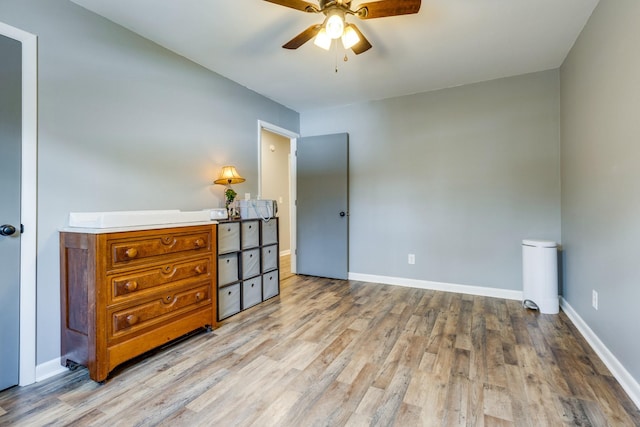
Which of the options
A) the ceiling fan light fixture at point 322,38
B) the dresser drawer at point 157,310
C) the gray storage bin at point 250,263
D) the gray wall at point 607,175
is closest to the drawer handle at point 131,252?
the dresser drawer at point 157,310

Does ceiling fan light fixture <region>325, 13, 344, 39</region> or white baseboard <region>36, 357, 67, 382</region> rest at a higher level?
ceiling fan light fixture <region>325, 13, 344, 39</region>

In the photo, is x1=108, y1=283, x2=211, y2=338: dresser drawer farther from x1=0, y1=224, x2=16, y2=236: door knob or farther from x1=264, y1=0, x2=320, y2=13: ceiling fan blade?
x1=264, y1=0, x2=320, y2=13: ceiling fan blade

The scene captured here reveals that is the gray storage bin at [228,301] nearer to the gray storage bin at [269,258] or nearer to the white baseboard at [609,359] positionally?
the gray storage bin at [269,258]

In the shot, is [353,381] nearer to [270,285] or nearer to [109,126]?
[270,285]

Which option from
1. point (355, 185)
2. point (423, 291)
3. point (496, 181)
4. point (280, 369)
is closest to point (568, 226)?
point (496, 181)

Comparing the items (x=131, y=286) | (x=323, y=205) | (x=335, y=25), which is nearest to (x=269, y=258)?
(x=323, y=205)

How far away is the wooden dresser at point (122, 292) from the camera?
1.72m

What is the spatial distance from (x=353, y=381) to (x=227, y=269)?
1532 mm

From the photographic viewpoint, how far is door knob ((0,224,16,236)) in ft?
5.48

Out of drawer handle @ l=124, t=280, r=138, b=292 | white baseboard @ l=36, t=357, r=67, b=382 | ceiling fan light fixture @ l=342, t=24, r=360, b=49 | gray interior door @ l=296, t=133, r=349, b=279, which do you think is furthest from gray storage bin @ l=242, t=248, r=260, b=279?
ceiling fan light fixture @ l=342, t=24, r=360, b=49

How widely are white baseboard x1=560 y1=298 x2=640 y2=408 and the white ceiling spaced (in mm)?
2326

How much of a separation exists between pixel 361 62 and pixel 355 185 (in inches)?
63.9

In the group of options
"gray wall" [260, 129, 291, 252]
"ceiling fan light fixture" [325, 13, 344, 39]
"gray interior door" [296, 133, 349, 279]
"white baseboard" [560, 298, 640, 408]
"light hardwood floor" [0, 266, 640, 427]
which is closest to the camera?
"light hardwood floor" [0, 266, 640, 427]

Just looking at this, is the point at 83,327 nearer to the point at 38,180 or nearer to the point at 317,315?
the point at 38,180
